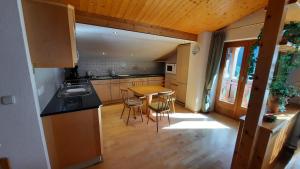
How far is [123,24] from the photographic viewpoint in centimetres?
255

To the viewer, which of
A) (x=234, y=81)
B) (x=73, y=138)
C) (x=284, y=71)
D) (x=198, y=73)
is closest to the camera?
(x=73, y=138)

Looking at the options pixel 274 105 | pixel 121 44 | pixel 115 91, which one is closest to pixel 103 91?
pixel 115 91

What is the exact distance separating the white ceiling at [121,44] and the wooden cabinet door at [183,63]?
0.24 m

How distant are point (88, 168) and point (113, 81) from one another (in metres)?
2.78

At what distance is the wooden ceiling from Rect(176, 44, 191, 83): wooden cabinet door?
103cm

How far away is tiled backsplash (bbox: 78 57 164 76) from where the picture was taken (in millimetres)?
4281

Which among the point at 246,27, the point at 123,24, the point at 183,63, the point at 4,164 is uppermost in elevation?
the point at 246,27

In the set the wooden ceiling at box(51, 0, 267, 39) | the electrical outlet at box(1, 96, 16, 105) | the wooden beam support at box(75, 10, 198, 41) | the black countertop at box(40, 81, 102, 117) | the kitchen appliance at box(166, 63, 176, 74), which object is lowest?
the black countertop at box(40, 81, 102, 117)

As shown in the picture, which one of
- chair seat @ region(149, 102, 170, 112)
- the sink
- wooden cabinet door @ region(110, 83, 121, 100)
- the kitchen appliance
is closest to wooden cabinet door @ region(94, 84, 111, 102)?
wooden cabinet door @ region(110, 83, 121, 100)

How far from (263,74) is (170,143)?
1808 millimetres

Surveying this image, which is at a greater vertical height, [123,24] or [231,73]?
[123,24]

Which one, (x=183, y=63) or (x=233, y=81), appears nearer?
(x=233, y=81)

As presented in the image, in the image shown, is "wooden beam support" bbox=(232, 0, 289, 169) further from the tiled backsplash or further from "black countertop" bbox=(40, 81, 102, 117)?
the tiled backsplash

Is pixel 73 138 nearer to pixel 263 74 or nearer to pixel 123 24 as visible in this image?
pixel 123 24
